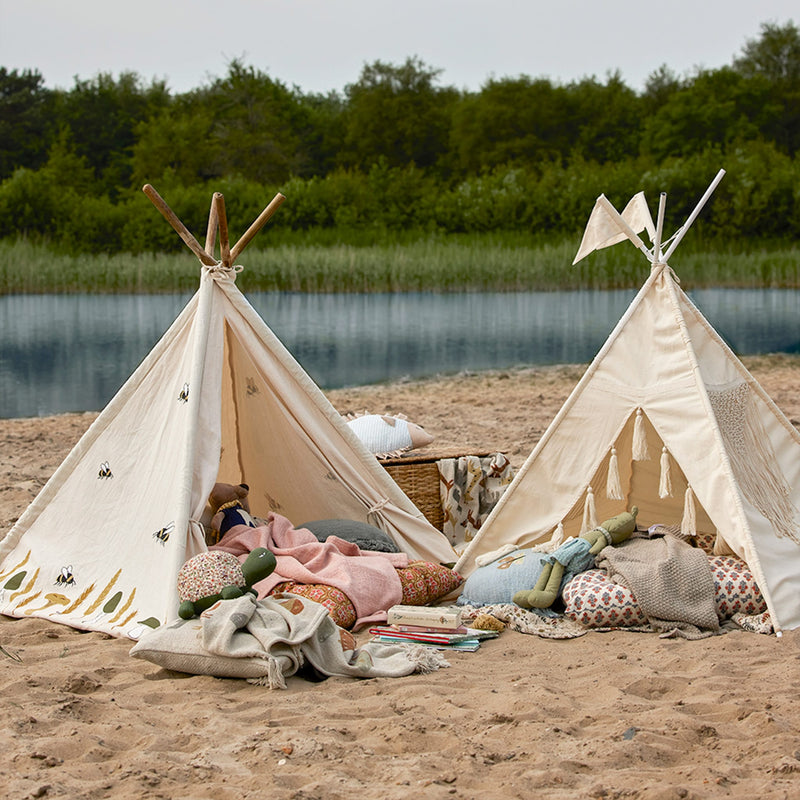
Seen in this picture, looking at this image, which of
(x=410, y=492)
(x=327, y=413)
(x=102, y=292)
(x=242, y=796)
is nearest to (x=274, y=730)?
(x=242, y=796)

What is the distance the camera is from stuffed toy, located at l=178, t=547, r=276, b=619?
10.6 ft

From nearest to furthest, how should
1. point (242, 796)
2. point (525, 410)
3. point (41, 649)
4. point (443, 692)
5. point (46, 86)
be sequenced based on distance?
point (242, 796)
point (443, 692)
point (41, 649)
point (525, 410)
point (46, 86)

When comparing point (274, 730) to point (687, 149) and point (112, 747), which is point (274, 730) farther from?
point (687, 149)

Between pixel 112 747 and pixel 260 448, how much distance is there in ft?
6.86

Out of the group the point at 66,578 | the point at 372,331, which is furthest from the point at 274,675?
the point at 372,331

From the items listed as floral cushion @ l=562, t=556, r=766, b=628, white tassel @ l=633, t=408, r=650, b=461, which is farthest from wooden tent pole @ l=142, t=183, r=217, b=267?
floral cushion @ l=562, t=556, r=766, b=628

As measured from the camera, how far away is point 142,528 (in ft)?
12.3

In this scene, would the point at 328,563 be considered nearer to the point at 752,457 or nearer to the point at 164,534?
the point at 164,534

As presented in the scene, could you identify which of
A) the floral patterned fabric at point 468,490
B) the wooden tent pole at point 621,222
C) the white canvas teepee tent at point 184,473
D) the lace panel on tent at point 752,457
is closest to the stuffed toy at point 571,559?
the lace panel on tent at point 752,457

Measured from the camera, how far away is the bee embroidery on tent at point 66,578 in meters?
3.85

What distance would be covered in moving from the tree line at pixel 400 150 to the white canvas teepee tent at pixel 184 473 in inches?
375

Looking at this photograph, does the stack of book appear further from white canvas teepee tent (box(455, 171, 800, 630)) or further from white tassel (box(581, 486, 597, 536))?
white tassel (box(581, 486, 597, 536))

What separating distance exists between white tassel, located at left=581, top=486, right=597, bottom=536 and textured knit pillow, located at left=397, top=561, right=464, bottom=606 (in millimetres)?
526

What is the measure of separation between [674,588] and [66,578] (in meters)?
2.15
